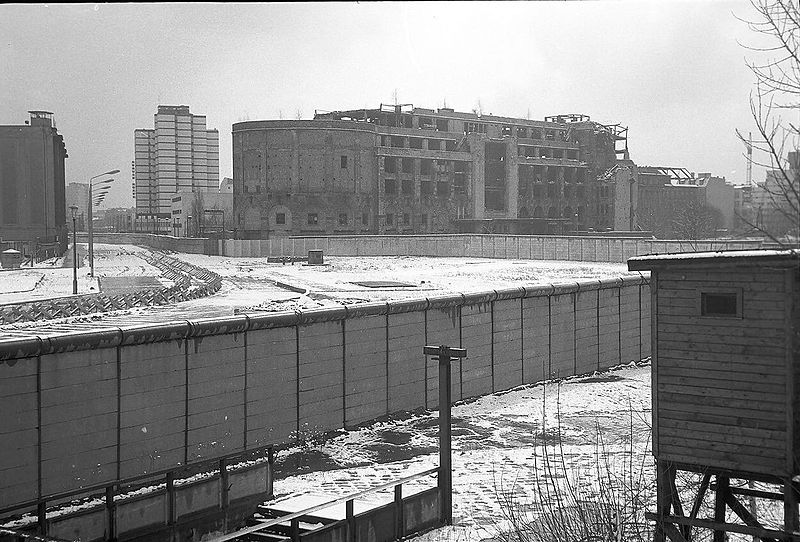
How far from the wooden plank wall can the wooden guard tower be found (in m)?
0.01

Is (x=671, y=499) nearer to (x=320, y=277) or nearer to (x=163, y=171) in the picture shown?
(x=320, y=277)

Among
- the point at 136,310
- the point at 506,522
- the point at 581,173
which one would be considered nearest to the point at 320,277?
the point at 136,310

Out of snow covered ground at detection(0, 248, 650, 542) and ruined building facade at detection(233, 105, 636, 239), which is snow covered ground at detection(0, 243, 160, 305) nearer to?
snow covered ground at detection(0, 248, 650, 542)

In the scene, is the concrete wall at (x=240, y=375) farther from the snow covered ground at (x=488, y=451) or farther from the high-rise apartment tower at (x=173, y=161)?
the high-rise apartment tower at (x=173, y=161)

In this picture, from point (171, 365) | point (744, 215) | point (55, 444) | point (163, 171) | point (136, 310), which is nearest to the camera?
point (744, 215)

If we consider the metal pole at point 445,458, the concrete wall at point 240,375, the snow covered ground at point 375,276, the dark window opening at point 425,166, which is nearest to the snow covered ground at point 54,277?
the snow covered ground at point 375,276

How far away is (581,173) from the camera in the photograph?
99000 mm

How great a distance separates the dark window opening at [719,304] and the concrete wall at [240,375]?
295 inches

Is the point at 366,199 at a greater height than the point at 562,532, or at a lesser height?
greater

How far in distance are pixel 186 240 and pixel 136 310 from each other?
56.4 m

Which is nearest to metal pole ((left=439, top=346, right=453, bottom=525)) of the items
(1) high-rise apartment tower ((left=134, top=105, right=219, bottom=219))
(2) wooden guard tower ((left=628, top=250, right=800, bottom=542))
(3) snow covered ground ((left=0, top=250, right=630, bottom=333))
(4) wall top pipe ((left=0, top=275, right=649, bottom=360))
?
(2) wooden guard tower ((left=628, top=250, right=800, bottom=542))

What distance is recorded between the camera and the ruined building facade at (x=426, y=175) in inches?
3420

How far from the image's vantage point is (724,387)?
10203mm

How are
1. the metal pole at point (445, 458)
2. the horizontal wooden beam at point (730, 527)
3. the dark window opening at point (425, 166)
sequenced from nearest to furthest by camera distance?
the horizontal wooden beam at point (730, 527) → the metal pole at point (445, 458) → the dark window opening at point (425, 166)
